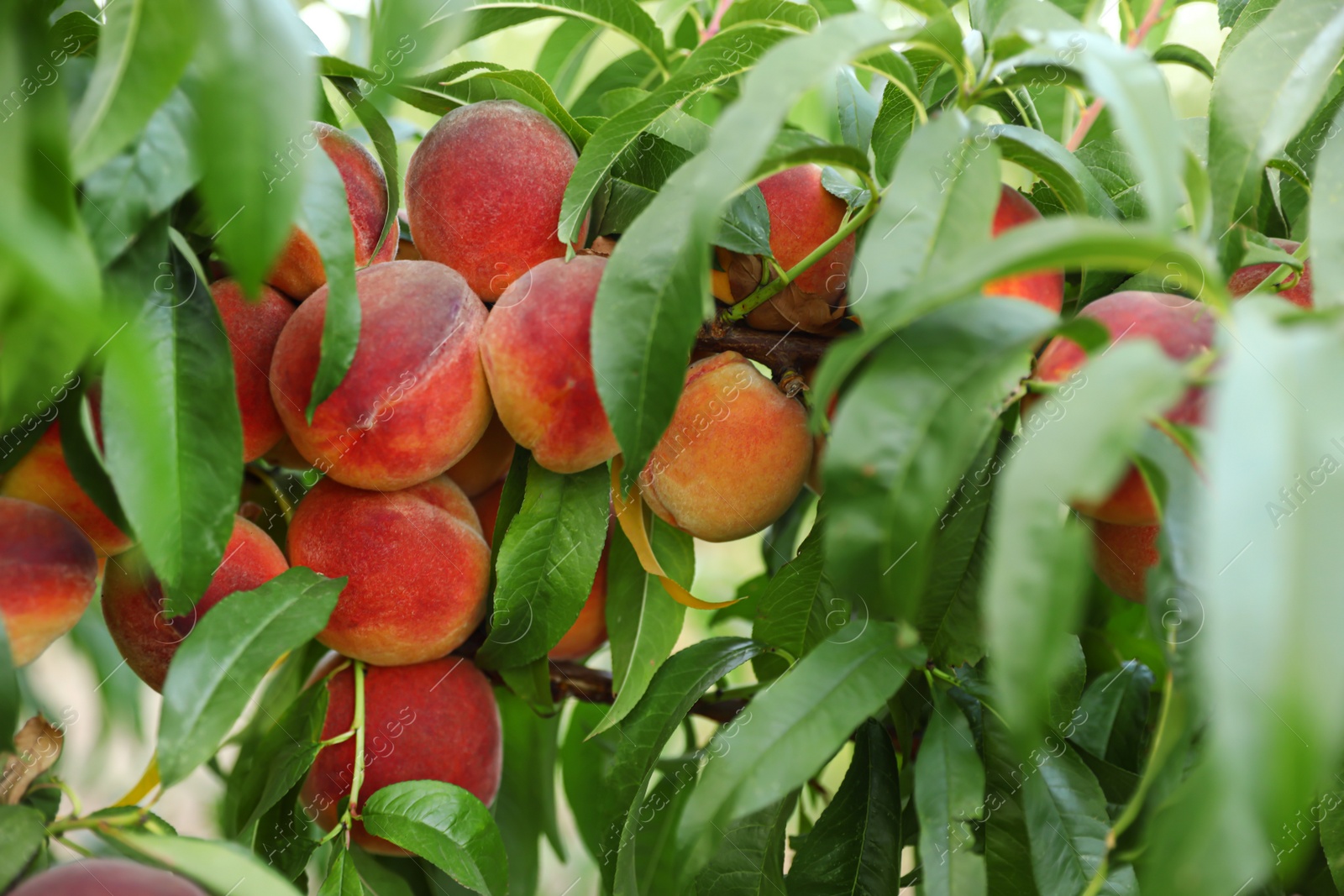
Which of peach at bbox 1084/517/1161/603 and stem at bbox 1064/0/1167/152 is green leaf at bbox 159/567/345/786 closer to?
peach at bbox 1084/517/1161/603

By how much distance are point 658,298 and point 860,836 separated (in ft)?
1.24

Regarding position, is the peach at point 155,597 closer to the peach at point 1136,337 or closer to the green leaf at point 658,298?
the green leaf at point 658,298

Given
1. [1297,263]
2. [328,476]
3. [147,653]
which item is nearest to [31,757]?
[147,653]

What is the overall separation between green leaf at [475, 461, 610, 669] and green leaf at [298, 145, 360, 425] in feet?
0.55

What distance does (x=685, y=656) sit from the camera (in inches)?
25.6

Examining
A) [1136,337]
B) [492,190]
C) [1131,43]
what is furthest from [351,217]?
[1131,43]

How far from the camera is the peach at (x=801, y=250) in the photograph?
2.03ft

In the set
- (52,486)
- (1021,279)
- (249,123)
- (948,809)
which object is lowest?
(948,809)

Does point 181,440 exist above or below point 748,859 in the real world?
above

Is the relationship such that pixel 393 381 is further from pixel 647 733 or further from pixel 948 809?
pixel 948 809

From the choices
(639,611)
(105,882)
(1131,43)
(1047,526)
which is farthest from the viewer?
(1131,43)

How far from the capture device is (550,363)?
55cm

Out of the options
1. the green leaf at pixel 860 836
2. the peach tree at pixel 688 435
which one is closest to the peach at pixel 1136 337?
the peach tree at pixel 688 435

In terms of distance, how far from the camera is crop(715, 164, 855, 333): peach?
2.03 ft
